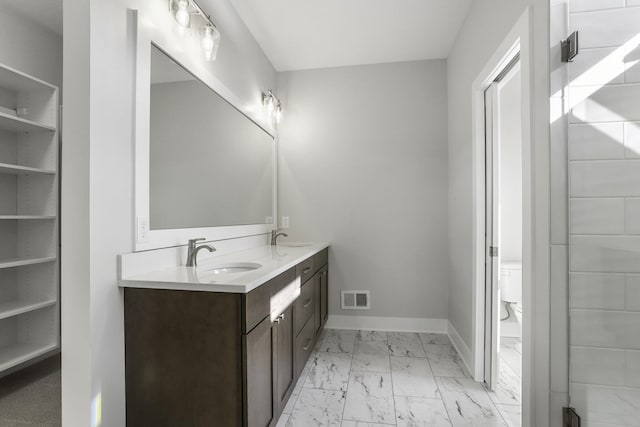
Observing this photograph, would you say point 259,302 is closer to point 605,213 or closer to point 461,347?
point 605,213

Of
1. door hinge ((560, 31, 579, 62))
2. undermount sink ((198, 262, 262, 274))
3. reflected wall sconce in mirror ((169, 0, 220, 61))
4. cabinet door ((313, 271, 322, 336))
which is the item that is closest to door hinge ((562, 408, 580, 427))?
door hinge ((560, 31, 579, 62))

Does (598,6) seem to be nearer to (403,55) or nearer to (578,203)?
(578,203)

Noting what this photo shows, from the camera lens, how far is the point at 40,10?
2.27 metres

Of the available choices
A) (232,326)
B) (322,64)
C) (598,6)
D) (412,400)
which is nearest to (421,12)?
(322,64)

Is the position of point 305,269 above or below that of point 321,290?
above

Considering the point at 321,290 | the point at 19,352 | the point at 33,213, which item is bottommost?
the point at 19,352

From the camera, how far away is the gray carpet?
5.48 ft

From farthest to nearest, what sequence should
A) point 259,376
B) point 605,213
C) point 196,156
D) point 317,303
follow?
1. point 317,303
2. point 196,156
3. point 259,376
4. point 605,213

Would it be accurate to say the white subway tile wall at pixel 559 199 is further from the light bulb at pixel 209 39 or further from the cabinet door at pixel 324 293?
the cabinet door at pixel 324 293

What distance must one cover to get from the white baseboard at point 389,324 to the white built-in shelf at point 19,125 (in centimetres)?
279

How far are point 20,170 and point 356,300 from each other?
2.81m

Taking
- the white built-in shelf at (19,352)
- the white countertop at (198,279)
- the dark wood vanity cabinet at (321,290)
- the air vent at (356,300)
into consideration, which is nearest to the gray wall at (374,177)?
the air vent at (356,300)

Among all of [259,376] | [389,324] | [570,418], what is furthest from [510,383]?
[259,376]

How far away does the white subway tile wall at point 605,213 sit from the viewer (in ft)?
3.52
